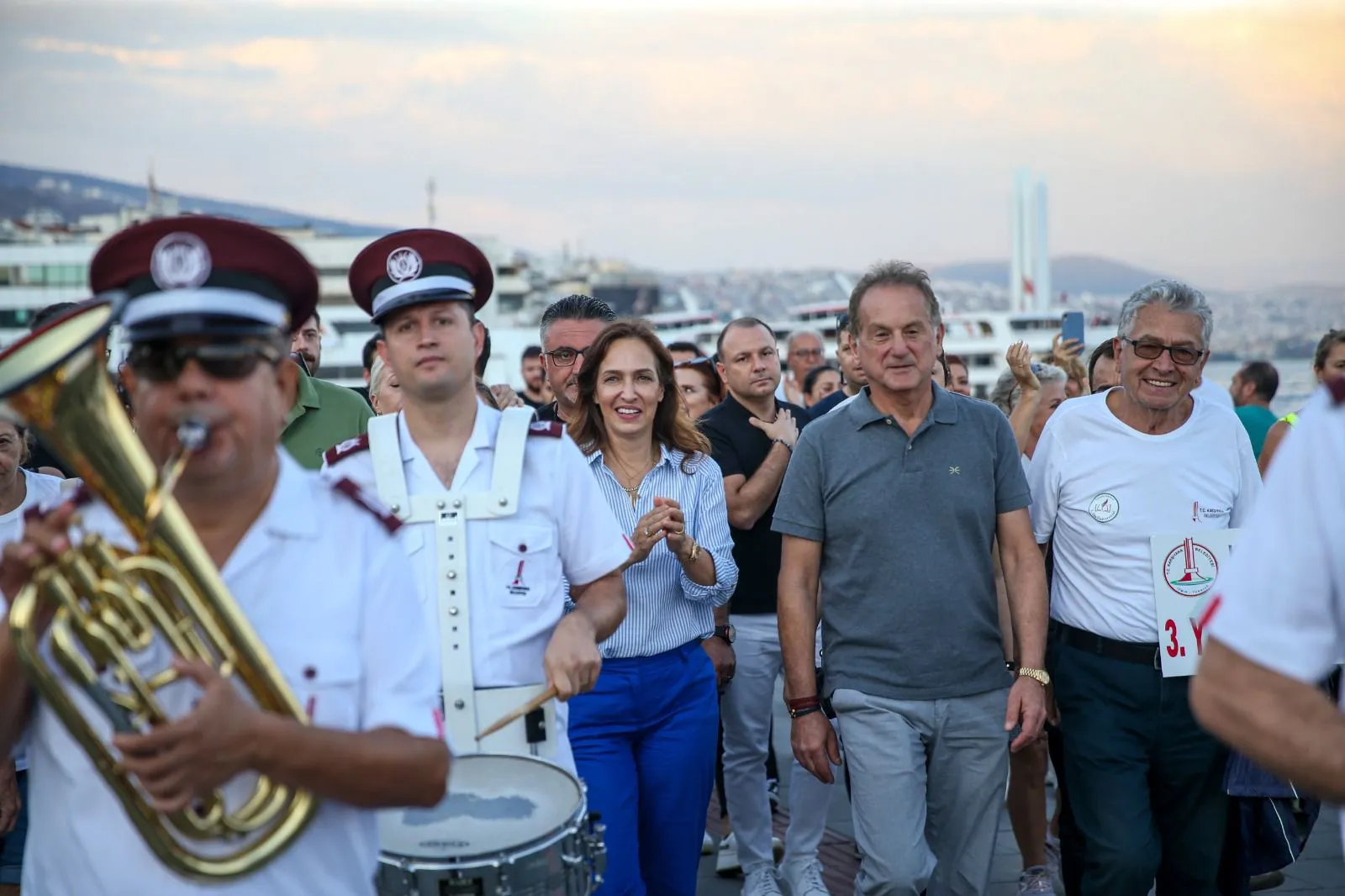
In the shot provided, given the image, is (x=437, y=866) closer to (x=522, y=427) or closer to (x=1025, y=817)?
(x=522, y=427)

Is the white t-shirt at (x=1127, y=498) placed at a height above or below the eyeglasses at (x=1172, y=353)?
below

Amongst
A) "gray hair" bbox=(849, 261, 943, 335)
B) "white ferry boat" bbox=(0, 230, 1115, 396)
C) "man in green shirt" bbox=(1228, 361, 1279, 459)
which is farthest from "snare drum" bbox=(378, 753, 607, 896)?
"white ferry boat" bbox=(0, 230, 1115, 396)

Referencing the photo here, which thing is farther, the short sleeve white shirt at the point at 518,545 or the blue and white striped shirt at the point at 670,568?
the blue and white striped shirt at the point at 670,568

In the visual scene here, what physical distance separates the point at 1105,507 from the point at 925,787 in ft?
3.93

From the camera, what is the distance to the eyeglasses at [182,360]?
2.08m

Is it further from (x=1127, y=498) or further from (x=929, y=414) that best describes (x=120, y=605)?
(x=1127, y=498)

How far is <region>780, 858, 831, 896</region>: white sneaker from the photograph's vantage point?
5680 mm

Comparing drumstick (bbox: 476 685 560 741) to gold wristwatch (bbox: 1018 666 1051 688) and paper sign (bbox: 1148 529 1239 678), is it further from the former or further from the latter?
paper sign (bbox: 1148 529 1239 678)

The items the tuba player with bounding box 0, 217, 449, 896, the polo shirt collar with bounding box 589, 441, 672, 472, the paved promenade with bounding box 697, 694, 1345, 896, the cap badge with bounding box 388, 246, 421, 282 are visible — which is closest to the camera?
the tuba player with bounding box 0, 217, 449, 896

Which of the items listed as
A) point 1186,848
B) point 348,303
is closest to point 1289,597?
point 1186,848

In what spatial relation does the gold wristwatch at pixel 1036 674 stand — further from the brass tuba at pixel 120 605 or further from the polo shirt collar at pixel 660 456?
the brass tuba at pixel 120 605

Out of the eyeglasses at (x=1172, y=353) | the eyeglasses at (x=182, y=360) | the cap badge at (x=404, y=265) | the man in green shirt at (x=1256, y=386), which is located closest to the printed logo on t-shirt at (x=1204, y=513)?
the eyeglasses at (x=1172, y=353)

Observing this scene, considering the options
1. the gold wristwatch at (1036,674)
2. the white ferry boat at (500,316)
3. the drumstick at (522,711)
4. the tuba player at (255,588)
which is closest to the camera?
the tuba player at (255,588)

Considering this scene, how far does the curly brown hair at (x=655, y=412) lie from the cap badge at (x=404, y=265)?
1.57 meters
